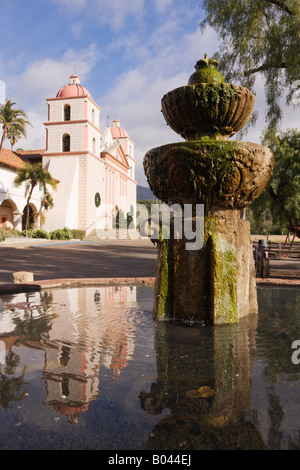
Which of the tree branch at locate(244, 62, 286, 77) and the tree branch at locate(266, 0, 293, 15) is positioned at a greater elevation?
the tree branch at locate(266, 0, 293, 15)

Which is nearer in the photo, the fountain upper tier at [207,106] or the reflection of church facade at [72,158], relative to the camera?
the fountain upper tier at [207,106]

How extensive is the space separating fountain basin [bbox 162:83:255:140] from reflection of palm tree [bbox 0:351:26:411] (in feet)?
9.55

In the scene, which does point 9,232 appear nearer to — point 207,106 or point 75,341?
point 207,106

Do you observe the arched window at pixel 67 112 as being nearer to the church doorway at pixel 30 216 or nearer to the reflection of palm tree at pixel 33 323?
the church doorway at pixel 30 216

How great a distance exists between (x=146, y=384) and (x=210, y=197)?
207 centimetres

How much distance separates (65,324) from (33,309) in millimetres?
887

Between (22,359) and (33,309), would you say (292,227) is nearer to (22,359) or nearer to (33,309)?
(33,309)

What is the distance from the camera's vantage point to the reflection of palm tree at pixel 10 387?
181 cm

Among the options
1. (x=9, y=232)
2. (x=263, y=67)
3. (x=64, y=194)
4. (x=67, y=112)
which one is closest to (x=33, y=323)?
(x=263, y=67)

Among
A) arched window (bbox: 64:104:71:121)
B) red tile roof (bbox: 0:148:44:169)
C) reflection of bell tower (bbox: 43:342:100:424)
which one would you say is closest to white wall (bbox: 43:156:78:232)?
red tile roof (bbox: 0:148:44:169)

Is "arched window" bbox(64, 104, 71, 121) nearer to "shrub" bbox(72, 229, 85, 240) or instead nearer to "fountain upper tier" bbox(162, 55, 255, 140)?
"shrub" bbox(72, 229, 85, 240)

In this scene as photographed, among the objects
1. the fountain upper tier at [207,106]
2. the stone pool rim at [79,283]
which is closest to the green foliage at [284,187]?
the stone pool rim at [79,283]

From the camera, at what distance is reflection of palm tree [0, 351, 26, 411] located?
5.93 ft

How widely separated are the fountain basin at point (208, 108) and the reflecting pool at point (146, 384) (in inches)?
83.2
